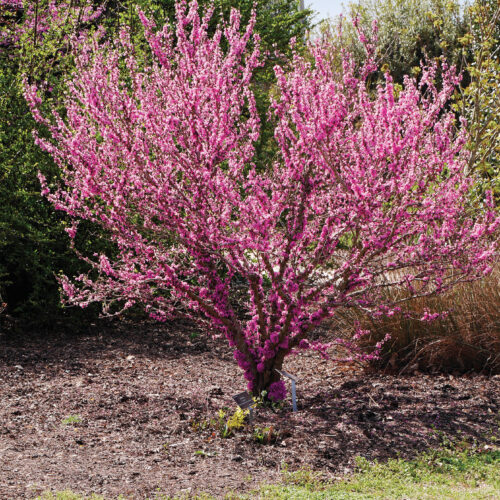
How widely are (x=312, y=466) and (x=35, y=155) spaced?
15.9 ft

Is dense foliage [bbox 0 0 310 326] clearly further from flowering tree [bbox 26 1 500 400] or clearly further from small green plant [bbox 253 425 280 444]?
small green plant [bbox 253 425 280 444]

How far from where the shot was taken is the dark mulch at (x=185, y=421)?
381 cm

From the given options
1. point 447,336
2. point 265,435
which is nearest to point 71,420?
point 265,435

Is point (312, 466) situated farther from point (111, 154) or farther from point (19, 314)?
point (19, 314)

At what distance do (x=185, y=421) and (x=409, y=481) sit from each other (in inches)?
63.6

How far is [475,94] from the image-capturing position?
866 centimetres

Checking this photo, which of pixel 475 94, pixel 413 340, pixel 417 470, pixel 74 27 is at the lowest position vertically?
pixel 417 470

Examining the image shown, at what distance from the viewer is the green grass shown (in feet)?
11.3

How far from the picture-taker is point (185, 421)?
15.4 feet

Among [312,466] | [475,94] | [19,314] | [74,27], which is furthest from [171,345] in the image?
[475,94]

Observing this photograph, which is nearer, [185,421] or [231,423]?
[231,423]

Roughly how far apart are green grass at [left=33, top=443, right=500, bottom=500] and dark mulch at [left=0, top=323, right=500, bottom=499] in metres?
0.13

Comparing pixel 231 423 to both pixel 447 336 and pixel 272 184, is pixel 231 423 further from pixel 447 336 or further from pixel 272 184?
pixel 447 336

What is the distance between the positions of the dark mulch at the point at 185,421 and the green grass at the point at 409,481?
0.41ft
